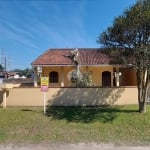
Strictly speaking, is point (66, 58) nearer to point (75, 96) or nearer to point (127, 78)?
point (127, 78)

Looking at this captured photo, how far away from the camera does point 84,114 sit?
15.1 metres

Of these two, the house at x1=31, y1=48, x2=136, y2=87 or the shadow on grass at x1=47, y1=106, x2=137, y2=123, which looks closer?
the shadow on grass at x1=47, y1=106, x2=137, y2=123

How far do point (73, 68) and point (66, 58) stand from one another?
3.67ft

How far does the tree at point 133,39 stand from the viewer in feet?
45.4

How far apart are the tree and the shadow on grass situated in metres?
1.64

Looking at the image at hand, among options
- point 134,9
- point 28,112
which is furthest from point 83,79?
point 134,9

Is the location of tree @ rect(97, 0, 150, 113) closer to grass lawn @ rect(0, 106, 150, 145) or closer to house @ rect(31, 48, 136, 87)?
grass lawn @ rect(0, 106, 150, 145)

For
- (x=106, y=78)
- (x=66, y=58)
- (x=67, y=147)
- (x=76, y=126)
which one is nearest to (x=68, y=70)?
(x=66, y=58)

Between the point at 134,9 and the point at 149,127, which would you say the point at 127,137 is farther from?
the point at 134,9

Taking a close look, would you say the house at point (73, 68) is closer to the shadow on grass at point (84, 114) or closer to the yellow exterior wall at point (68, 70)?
the yellow exterior wall at point (68, 70)

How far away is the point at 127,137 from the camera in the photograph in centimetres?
1178

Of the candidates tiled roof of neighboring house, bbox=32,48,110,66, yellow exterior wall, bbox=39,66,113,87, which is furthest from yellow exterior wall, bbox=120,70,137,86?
tiled roof of neighboring house, bbox=32,48,110,66

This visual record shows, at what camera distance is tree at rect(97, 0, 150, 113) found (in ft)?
45.4

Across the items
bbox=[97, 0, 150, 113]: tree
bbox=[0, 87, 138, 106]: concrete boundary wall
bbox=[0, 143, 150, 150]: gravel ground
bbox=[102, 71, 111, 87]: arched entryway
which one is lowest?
bbox=[0, 143, 150, 150]: gravel ground
